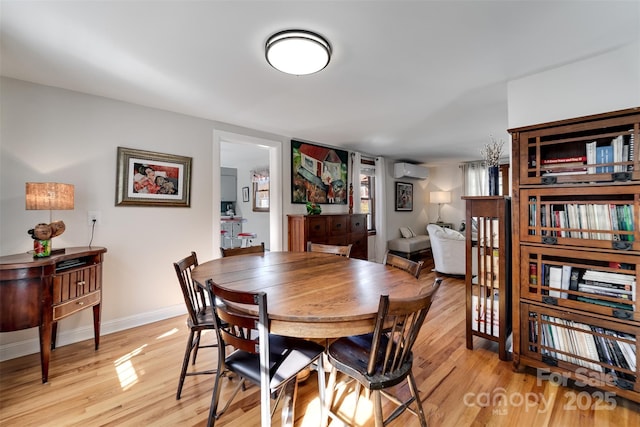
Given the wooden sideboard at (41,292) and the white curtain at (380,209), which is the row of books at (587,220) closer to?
the wooden sideboard at (41,292)

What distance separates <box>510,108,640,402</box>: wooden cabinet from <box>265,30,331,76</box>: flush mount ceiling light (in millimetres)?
1482

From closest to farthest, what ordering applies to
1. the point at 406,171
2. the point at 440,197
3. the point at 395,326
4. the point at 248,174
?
the point at 395,326
the point at 406,171
the point at 248,174
the point at 440,197

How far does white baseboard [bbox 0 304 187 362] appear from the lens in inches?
86.5

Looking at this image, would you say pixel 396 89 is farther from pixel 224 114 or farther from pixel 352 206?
pixel 352 206

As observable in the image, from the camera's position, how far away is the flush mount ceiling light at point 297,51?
1.65 metres

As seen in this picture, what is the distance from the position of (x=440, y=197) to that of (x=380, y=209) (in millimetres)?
2095

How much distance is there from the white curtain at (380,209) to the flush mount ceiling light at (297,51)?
4.01 meters

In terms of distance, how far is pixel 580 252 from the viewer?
1.74m

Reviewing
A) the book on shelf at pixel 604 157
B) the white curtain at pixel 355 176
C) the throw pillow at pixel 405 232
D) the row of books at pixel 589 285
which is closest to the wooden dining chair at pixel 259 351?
the row of books at pixel 589 285

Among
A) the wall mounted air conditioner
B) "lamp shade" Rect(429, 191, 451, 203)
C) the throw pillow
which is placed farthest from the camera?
"lamp shade" Rect(429, 191, 451, 203)

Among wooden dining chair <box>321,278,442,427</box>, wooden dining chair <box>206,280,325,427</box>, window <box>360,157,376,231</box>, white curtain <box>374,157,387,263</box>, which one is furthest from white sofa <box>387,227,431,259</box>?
wooden dining chair <box>206,280,325,427</box>

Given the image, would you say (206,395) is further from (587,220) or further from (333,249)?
(587,220)

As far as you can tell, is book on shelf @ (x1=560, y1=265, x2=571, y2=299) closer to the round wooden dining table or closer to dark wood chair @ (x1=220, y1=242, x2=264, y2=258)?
the round wooden dining table

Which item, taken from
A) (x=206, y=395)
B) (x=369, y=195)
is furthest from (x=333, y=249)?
(x=369, y=195)
